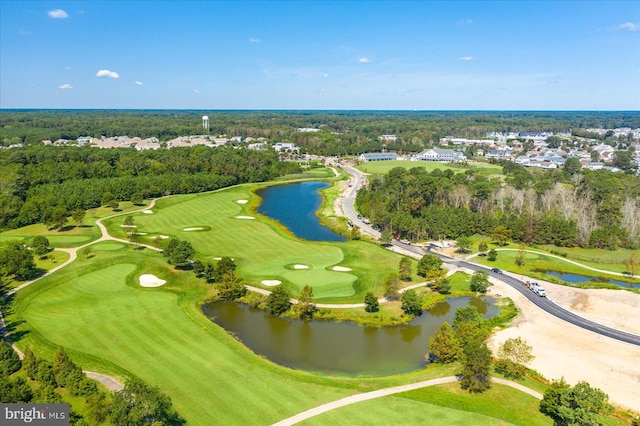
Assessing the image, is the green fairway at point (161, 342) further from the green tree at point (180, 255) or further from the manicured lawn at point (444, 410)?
the manicured lawn at point (444, 410)

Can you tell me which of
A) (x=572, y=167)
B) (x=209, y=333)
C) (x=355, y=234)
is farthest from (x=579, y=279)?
(x=572, y=167)

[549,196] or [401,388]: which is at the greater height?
[549,196]

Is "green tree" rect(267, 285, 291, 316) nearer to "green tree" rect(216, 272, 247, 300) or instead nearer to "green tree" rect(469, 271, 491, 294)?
"green tree" rect(216, 272, 247, 300)

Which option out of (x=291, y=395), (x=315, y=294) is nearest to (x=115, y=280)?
(x=315, y=294)

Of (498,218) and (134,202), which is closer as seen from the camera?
(498,218)

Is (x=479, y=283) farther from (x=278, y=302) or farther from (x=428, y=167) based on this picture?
(x=428, y=167)

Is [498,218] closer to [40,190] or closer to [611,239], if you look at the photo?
[611,239]
